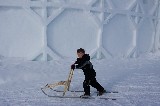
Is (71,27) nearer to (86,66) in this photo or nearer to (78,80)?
(78,80)

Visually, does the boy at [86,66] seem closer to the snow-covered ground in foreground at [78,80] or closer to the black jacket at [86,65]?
the black jacket at [86,65]

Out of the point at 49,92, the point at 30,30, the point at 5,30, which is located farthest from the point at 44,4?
the point at 49,92

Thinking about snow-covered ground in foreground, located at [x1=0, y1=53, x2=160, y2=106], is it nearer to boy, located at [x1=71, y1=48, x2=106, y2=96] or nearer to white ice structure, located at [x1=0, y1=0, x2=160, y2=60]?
boy, located at [x1=71, y1=48, x2=106, y2=96]

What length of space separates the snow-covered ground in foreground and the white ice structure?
1.65 feet

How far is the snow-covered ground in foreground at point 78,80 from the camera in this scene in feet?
18.7

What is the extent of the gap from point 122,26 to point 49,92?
630 centimetres

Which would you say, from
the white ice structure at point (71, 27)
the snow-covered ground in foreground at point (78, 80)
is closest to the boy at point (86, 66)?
the snow-covered ground in foreground at point (78, 80)

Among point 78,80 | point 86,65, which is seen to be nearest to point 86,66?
point 86,65

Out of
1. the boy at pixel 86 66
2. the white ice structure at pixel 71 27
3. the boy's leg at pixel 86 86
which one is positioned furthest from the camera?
the white ice structure at pixel 71 27

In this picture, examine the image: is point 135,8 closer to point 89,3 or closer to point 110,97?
point 89,3

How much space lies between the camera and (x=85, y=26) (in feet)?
35.6

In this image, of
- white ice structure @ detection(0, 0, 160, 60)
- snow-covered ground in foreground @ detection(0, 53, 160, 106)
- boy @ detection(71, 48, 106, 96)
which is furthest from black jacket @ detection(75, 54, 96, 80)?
white ice structure @ detection(0, 0, 160, 60)

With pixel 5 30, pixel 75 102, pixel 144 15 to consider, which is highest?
pixel 144 15

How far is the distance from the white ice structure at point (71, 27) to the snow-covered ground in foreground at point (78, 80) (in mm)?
503
